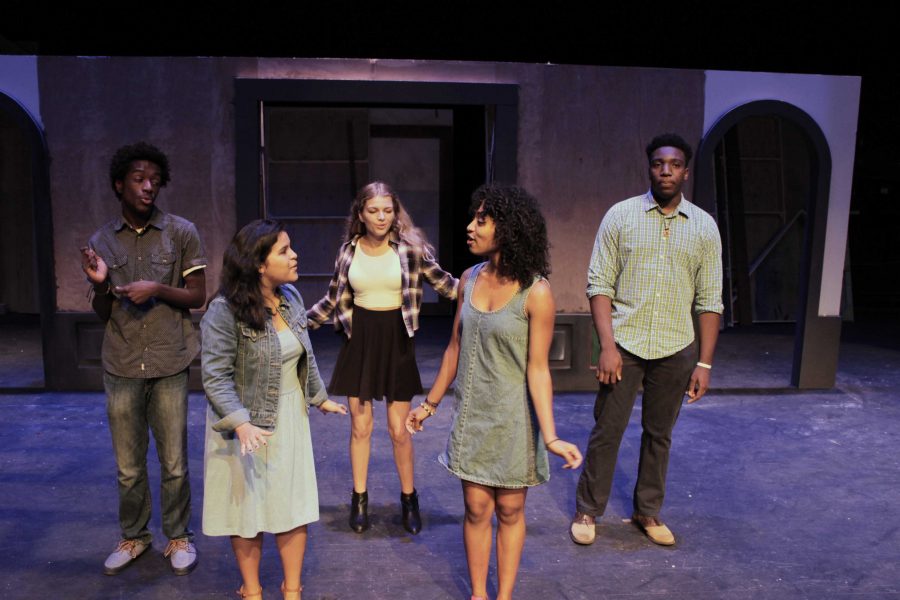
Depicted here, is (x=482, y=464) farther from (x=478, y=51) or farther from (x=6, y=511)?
(x=478, y=51)

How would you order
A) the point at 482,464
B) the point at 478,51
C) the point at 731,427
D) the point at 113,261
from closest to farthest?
the point at 482,464 → the point at 113,261 → the point at 731,427 → the point at 478,51

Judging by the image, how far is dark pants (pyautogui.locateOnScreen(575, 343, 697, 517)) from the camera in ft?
11.5

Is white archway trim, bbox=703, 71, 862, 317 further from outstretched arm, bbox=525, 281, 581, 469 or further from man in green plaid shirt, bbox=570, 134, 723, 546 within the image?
outstretched arm, bbox=525, 281, 581, 469

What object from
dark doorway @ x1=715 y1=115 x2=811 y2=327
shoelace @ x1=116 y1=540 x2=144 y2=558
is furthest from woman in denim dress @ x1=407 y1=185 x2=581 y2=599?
dark doorway @ x1=715 y1=115 x2=811 y2=327

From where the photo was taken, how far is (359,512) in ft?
11.9

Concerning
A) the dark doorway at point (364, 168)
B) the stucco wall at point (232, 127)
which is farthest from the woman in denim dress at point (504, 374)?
the dark doorway at point (364, 168)

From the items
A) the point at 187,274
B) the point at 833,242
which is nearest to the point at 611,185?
the point at 833,242

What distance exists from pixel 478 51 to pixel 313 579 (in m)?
6.96

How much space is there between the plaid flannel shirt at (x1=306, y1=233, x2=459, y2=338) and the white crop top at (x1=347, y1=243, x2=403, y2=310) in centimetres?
3

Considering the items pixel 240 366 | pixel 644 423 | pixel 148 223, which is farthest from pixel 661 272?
pixel 148 223

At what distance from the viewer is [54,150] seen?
19.4 ft

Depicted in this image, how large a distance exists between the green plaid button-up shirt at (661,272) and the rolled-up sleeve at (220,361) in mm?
1725

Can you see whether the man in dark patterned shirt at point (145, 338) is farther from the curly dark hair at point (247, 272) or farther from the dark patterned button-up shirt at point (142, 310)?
the curly dark hair at point (247, 272)

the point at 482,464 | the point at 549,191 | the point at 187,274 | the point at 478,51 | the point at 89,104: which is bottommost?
the point at 482,464
